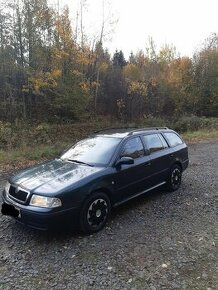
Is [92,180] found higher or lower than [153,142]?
lower

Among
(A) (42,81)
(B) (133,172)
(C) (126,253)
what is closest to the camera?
(C) (126,253)

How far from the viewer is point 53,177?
480 cm

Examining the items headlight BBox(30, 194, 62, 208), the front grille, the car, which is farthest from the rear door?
the front grille

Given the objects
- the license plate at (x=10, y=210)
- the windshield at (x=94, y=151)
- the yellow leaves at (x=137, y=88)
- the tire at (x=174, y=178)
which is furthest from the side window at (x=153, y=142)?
the yellow leaves at (x=137, y=88)

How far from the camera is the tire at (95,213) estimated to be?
15.0 feet

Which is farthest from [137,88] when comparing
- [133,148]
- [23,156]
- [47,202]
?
[47,202]

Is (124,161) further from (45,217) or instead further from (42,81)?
(42,81)

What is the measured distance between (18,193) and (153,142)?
10.2ft

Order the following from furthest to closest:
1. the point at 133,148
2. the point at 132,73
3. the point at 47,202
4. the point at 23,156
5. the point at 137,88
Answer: the point at 132,73 → the point at 137,88 → the point at 23,156 → the point at 133,148 → the point at 47,202

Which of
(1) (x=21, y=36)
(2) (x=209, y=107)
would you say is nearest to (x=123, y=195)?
(1) (x=21, y=36)

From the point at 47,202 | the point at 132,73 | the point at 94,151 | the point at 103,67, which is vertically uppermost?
the point at 103,67

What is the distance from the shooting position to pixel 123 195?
5.36m

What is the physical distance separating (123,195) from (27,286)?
2.39m

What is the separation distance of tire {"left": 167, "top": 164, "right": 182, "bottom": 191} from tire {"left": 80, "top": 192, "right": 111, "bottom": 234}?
2.23 m
